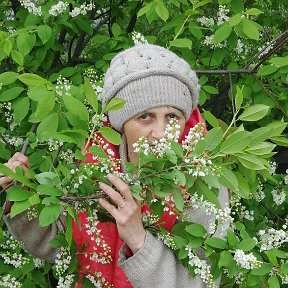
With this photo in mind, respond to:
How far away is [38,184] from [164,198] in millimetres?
354

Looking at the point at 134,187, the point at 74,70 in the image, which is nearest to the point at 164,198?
the point at 134,187

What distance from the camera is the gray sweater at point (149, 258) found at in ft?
6.47

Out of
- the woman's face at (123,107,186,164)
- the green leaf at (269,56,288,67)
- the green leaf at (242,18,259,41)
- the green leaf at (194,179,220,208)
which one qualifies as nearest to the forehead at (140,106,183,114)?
the woman's face at (123,107,186,164)

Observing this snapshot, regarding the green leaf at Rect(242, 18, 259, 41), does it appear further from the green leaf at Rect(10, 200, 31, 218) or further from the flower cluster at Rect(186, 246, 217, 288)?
the green leaf at Rect(10, 200, 31, 218)

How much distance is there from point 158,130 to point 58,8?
42.8 inches

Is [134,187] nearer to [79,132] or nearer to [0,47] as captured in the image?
[79,132]

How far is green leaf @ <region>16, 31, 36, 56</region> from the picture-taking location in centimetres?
264

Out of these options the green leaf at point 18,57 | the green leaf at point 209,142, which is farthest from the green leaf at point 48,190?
the green leaf at point 18,57

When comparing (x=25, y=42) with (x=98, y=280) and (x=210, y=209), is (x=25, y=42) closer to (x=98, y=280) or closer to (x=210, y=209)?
(x=98, y=280)

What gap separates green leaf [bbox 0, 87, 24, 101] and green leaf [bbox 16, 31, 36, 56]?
0.17 metres

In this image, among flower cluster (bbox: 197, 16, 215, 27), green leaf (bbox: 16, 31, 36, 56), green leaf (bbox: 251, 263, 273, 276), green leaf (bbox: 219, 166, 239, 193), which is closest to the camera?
green leaf (bbox: 219, 166, 239, 193)

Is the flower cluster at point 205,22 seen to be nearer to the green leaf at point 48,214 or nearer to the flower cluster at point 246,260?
the flower cluster at point 246,260

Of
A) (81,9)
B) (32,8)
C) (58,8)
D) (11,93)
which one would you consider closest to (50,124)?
(11,93)

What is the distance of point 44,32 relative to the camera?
2787 millimetres
